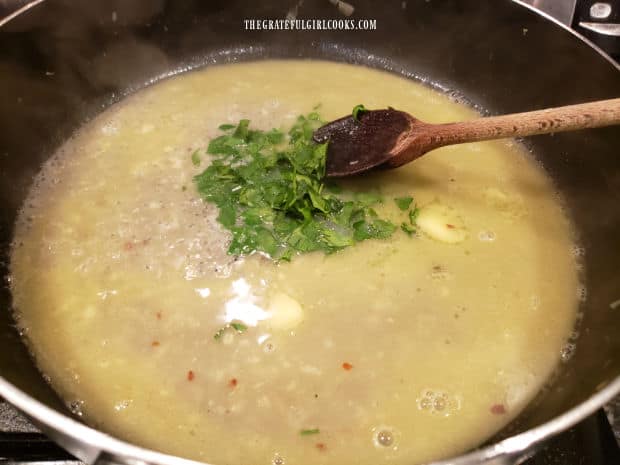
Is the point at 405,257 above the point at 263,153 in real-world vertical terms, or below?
below

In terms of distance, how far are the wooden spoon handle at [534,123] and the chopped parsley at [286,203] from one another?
30cm

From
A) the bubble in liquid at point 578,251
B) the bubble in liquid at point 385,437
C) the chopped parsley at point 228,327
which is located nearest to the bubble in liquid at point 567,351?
the bubble in liquid at point 578,251

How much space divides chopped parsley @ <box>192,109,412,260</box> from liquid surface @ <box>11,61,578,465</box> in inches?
1.7

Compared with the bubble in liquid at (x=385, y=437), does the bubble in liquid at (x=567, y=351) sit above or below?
below

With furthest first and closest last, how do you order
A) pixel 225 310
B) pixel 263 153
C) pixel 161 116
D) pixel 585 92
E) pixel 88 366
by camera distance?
pixel 161 116 → pixel 263 153 → pixel 585 92 → pixel 225 310 → pixel 88 366

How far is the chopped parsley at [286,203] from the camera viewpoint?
1.61m

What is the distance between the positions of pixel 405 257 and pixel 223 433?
27.9 inches

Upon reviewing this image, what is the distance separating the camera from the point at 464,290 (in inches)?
60.8

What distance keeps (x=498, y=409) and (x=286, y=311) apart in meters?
0.59

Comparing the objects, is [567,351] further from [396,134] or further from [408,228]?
[396,134]

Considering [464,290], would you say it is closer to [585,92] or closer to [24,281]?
[585,92]

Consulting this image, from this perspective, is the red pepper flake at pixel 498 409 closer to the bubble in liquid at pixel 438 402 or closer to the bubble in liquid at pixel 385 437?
the bubble in liquid at pixel 438 402

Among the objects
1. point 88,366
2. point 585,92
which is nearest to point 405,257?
point 585,92

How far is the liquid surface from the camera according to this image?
129 cm
